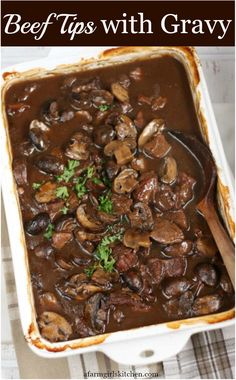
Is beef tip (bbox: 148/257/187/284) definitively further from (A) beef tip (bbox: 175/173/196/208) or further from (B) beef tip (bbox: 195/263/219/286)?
(A) beef tip (bbox: 175/173/196/208)

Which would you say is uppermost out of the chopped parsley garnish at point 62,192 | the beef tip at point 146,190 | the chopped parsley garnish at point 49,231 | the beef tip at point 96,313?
the chopped parsley garnish at point 62,192

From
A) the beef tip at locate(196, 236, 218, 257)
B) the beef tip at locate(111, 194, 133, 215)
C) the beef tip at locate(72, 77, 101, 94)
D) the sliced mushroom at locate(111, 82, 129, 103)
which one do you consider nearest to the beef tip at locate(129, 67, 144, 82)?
the sliced mushroom at locate(111, 82, 129, 103)

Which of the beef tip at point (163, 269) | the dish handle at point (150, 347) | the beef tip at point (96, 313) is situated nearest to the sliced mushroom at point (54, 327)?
the beef tip at point (96, 313)

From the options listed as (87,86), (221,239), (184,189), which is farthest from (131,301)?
(87,86)

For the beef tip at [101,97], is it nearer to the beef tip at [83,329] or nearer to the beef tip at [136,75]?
the beef tip at [136,75]

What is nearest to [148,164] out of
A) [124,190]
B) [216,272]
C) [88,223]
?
[124,190]

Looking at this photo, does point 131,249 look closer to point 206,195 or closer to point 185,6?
point 206,195

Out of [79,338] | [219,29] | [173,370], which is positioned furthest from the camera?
[219,29]
